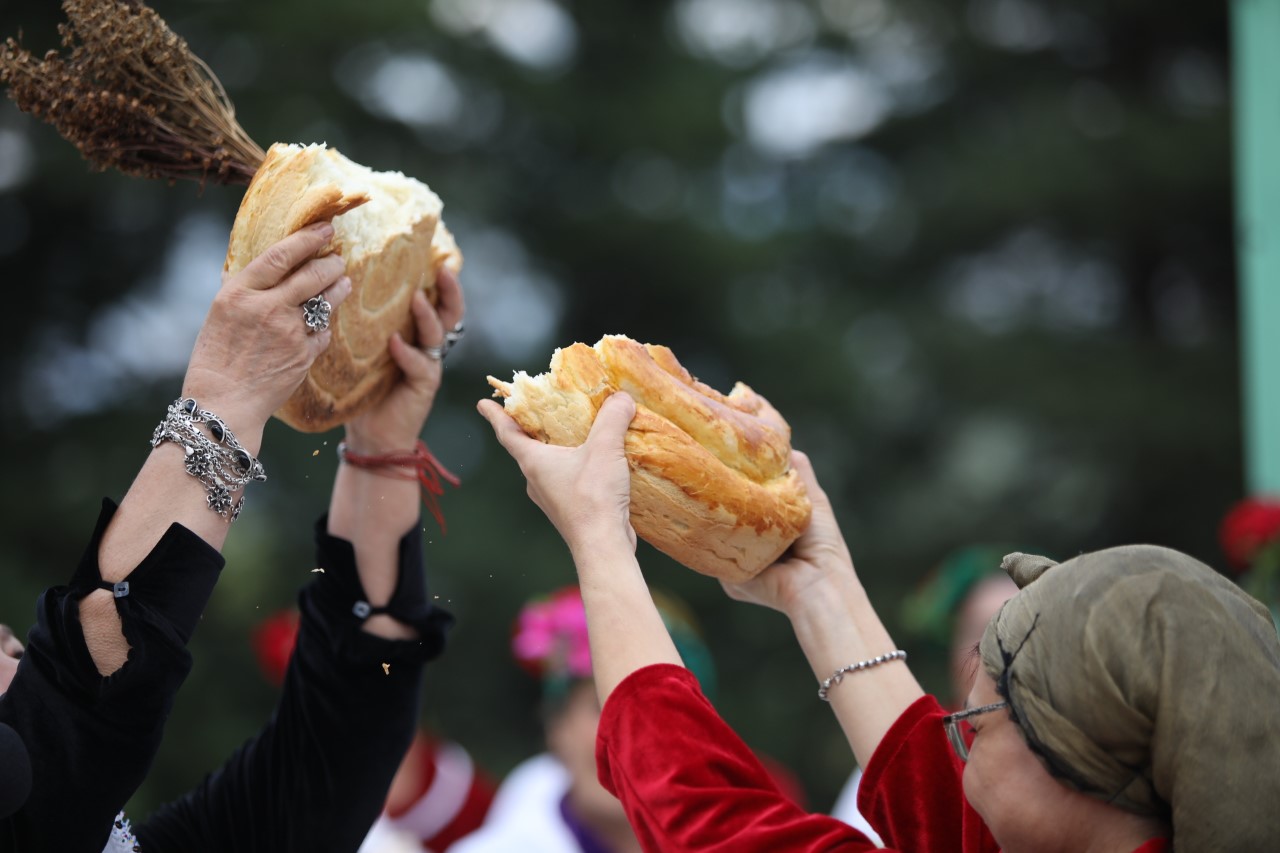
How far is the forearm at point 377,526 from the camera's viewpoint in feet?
9.16

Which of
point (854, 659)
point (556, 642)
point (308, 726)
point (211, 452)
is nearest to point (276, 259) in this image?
point (211, 452)

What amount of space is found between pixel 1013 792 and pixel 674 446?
31.3 inches

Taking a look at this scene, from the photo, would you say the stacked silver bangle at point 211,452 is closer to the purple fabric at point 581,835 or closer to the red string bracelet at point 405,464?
the red string bracelet at point 405,464

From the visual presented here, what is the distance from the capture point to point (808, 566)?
2.68 meters

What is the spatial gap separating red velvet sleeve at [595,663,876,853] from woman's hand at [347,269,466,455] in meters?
1.00

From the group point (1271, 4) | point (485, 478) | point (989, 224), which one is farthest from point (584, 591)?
point (989, 224)

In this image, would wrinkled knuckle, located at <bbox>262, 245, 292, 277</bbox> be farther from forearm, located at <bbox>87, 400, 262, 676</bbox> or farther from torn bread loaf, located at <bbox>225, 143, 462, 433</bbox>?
forearm, located at <bbox>87, 400, 262, 676</bbox>

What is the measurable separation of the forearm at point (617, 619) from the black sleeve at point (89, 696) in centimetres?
60

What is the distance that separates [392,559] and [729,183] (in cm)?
787

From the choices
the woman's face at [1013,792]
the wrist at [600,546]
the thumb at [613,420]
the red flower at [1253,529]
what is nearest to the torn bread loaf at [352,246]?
the thumb at [613,420]

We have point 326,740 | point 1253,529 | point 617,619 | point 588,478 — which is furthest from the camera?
point 1253,529

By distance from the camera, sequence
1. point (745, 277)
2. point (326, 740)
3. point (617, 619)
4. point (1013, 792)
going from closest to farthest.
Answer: point (1013, 792) < point (617, 619) < point (326, 740) < point (745, 277)

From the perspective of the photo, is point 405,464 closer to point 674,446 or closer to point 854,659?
point 674,446

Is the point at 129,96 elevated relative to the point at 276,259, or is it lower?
elevated
